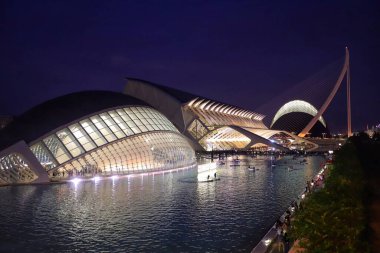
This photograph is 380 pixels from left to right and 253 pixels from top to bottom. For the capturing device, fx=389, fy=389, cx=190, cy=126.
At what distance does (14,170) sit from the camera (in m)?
29.3

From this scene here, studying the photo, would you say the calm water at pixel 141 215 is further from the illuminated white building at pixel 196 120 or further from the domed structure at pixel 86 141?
the illuminated white building at pixel 196 120

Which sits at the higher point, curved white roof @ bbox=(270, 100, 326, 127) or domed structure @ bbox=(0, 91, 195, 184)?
curved white roof @ bbox=(270, 100, 326, 127)

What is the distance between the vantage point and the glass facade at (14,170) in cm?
2872

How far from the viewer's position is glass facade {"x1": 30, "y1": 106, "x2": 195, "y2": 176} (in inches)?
1238

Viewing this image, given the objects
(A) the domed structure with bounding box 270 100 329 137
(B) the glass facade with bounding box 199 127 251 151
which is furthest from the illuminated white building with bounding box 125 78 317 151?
(A) the domed structure with bounding box 270 100 329 137

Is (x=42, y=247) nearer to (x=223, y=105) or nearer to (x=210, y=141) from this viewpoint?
(x=210, y=141)

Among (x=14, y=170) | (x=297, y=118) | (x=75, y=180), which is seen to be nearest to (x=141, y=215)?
(x=75, y=180)

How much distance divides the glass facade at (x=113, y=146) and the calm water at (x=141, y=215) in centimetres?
361

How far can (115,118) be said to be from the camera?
38.2 m

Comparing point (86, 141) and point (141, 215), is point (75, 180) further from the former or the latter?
point (141, 215)

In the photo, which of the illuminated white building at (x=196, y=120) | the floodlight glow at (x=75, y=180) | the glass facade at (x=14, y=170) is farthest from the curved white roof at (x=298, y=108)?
the glass facade at (x=14, y=170)

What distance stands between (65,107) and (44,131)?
538 cm

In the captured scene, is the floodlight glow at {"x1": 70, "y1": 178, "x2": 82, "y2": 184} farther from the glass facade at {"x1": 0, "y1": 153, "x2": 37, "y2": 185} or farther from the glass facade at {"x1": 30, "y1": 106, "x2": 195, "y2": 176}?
the glass facade at {"x1": 0, "y1": 153, "x2": 37, "y2": 185}

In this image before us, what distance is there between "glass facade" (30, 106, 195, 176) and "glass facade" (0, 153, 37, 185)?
1.27 meters
